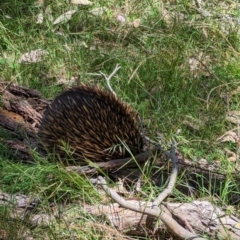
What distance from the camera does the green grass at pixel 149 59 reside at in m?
4.02

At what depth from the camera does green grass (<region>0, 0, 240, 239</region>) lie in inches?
158

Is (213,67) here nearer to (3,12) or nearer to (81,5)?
(81,5)

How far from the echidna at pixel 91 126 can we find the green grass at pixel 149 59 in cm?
21

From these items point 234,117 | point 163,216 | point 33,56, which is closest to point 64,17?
point 33,56

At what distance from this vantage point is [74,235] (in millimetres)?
2840

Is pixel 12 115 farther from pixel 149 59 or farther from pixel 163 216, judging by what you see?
pixel 163 216

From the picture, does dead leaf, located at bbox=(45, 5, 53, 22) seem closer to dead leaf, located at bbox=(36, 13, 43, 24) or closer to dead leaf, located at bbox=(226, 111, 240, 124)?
dead leaf, located at bbox=(36, 13, 43, 24)

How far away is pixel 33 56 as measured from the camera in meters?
4.70

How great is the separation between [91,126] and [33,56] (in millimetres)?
1120

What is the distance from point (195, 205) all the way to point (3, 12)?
269 centimetres

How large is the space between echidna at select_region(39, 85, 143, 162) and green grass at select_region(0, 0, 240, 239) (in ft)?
0.70

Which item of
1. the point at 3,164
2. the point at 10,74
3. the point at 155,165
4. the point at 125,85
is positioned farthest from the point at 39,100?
the point at 155,165

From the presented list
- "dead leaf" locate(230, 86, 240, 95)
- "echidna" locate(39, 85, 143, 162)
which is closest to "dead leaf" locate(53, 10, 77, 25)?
"echidna" locate(39, 85, 143, 162)

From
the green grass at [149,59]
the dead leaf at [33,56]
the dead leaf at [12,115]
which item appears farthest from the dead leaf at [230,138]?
the dead leaf at [33,56]
